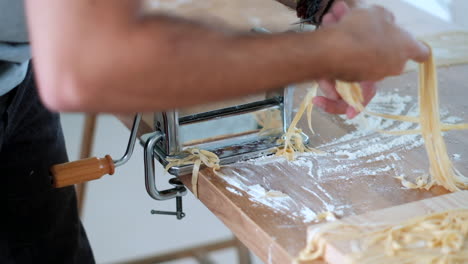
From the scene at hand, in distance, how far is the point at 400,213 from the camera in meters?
1.04

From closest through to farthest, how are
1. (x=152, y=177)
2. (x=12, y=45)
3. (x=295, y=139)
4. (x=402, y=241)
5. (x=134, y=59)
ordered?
(x=134, y=59)
(x=402, y=241)
(x=12, y=45)
(x=152, y=177)
(x=295, y=139)

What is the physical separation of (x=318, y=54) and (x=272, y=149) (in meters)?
0.60

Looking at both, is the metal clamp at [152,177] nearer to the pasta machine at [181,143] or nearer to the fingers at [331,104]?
the pasta machine at [181,143]

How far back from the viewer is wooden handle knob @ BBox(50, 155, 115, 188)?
121cm

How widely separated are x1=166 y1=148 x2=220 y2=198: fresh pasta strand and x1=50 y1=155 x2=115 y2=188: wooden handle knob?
13 centimetres

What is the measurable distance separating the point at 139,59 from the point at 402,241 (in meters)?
0.53

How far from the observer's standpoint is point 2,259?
1483 millimetres

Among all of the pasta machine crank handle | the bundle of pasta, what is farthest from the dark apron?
the bundle of pasta

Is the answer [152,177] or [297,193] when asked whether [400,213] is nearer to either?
[297,193]

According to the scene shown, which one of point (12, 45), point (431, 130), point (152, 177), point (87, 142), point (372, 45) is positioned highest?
point (372, 45)

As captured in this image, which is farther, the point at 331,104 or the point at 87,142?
the point at 87,142

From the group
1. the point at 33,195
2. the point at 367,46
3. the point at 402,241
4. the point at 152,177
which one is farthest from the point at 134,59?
the point at 33,195

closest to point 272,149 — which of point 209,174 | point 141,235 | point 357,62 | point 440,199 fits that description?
point 209,174

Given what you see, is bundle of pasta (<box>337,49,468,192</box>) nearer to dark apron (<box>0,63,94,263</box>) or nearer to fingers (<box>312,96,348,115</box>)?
fingers (<box>312,96,348,115</box>)
